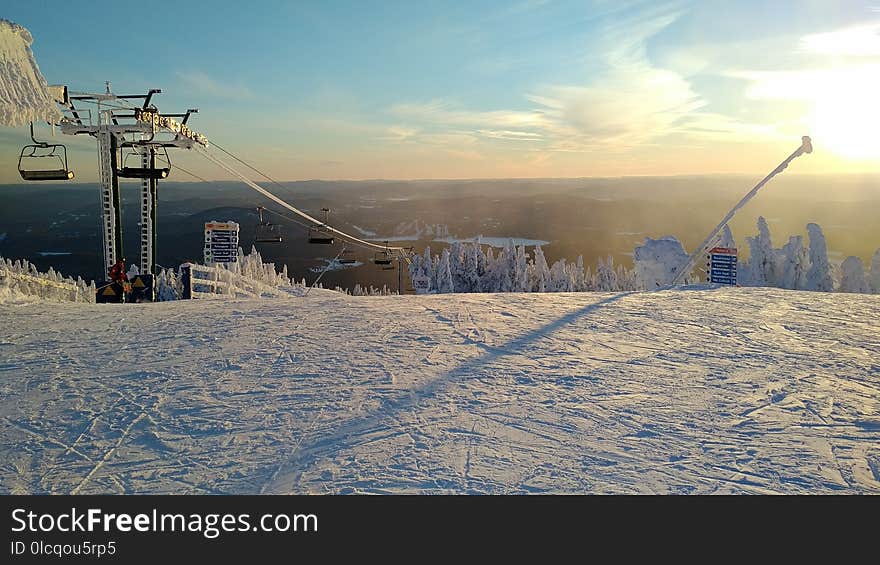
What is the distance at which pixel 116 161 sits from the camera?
62.8ft

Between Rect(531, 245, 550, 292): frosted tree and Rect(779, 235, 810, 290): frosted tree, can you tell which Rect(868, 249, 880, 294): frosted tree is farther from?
Rect(531, 245, 550, 292): frosted tree

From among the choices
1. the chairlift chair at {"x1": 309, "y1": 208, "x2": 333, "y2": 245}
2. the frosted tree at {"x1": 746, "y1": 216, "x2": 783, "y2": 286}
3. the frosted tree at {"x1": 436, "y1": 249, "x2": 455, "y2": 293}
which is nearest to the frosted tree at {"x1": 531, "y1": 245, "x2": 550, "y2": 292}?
the frosted tree at {"x1": 436, "y1": 249, "x2": 455, "y2": 293}

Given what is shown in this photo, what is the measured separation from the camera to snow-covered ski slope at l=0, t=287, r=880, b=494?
5102 mm

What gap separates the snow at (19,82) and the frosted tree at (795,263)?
244 feet

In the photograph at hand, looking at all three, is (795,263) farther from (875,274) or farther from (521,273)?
(521,273)

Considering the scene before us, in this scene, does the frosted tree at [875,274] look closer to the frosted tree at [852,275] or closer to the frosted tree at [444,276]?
the frosted tree at [852,275]

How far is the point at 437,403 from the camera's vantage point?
6.67 metres

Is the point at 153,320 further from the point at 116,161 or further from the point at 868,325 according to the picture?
the point at 868,325

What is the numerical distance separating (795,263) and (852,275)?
586cm

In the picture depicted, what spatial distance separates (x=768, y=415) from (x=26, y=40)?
16842mm

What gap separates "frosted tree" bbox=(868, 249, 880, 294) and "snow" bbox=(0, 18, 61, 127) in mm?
77402

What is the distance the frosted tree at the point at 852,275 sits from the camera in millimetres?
66688

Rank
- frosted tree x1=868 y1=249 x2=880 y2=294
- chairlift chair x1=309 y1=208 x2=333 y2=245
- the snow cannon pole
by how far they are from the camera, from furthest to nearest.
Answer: frosted tree x1=868 y1=249 x2=880 y2=294, chairlift chair x1=309 y1=208 x2=333 y2=245, the snow cannon pole
